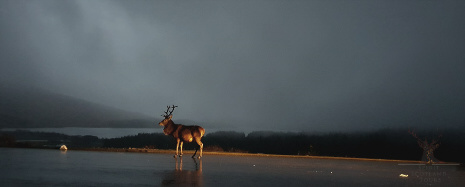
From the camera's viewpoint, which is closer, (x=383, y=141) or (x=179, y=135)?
(x=179, y=135)

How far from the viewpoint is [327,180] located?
38.9ft

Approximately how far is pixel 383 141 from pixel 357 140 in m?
4.24

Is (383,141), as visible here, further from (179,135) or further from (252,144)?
(179,135)

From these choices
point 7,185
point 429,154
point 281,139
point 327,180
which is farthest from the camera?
point 281,139

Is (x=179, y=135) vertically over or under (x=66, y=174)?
over

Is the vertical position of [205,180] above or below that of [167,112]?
below

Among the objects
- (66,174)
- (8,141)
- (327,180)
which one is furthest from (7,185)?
(8,141)

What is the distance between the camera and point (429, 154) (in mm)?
23984

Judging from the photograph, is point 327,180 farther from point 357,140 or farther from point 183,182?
point 357,140

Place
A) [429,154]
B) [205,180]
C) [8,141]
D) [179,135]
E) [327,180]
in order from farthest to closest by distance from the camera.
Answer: [8,141], [429,154], [179,135], [327,180], [205,180]

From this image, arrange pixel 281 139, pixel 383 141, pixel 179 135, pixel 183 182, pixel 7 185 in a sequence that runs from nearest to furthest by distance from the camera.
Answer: pixel 7 185 → pixel 183 182 → pixel 179 135 → pixel 383 141 → pixel 281 139

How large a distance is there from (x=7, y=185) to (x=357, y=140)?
66.9 meters

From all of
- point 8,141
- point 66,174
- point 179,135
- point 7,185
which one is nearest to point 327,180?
point 66,174

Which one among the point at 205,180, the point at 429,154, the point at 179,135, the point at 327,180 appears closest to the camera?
the point at 205,180
